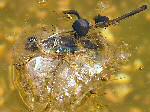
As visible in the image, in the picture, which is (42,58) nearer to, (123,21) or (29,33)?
(29,33)

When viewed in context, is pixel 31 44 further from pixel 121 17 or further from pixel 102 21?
pixel 121 17

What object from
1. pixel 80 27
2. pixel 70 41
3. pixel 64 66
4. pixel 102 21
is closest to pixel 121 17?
pixel 102 21

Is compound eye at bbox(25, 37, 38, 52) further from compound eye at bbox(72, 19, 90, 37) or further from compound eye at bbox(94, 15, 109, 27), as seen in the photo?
compound eye at bbox(94, 15, 109, 27)

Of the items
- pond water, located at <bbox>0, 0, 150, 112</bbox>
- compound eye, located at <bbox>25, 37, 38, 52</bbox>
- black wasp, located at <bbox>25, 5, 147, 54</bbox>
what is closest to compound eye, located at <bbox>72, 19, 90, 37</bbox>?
black wasp, located at <bbox>25, 5, 147, 54</bbox>

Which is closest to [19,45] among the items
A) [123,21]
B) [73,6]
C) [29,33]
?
[29,33]

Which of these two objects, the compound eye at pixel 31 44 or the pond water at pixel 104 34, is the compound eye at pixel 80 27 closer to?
the pond water at pixel 104 34

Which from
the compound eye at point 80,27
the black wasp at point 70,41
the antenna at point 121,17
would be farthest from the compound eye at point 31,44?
the antenna at point 121,17

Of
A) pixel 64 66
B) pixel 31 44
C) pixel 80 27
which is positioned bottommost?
pixel 64 66
